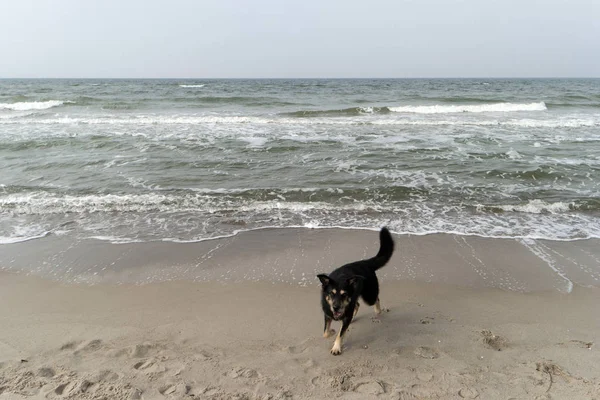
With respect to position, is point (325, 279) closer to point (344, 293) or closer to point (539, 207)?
point (344, 293)

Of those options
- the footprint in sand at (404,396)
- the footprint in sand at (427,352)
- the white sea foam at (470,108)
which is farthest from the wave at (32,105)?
the footprint in sand at (404,396)

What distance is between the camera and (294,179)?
32.9ft

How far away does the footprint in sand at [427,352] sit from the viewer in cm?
364

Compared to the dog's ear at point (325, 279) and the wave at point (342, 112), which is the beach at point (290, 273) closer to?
the dog's ear at point (325, 279)

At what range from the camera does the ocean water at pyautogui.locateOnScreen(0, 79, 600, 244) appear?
7.20 m

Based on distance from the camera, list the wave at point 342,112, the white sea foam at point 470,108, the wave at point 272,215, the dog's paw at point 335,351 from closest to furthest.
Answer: the dog's paw at point 335,351 < the wave at point 272,215 < the wave at point 342,112 < the white sea foam at point 470,108

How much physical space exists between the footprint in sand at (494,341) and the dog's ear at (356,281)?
141cm

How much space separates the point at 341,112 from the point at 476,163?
14975 mm

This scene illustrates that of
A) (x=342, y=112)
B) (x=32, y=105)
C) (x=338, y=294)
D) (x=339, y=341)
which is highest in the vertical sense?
(x=32, y=105)

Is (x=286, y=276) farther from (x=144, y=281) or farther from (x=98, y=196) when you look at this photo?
(x=98, y=196)

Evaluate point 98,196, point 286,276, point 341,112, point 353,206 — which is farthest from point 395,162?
point 341,112

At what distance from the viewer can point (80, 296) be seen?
15.7 feet

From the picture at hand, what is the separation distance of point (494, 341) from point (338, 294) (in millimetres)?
1722

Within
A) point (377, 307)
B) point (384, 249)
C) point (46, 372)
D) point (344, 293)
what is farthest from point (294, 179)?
point (46, 372)
